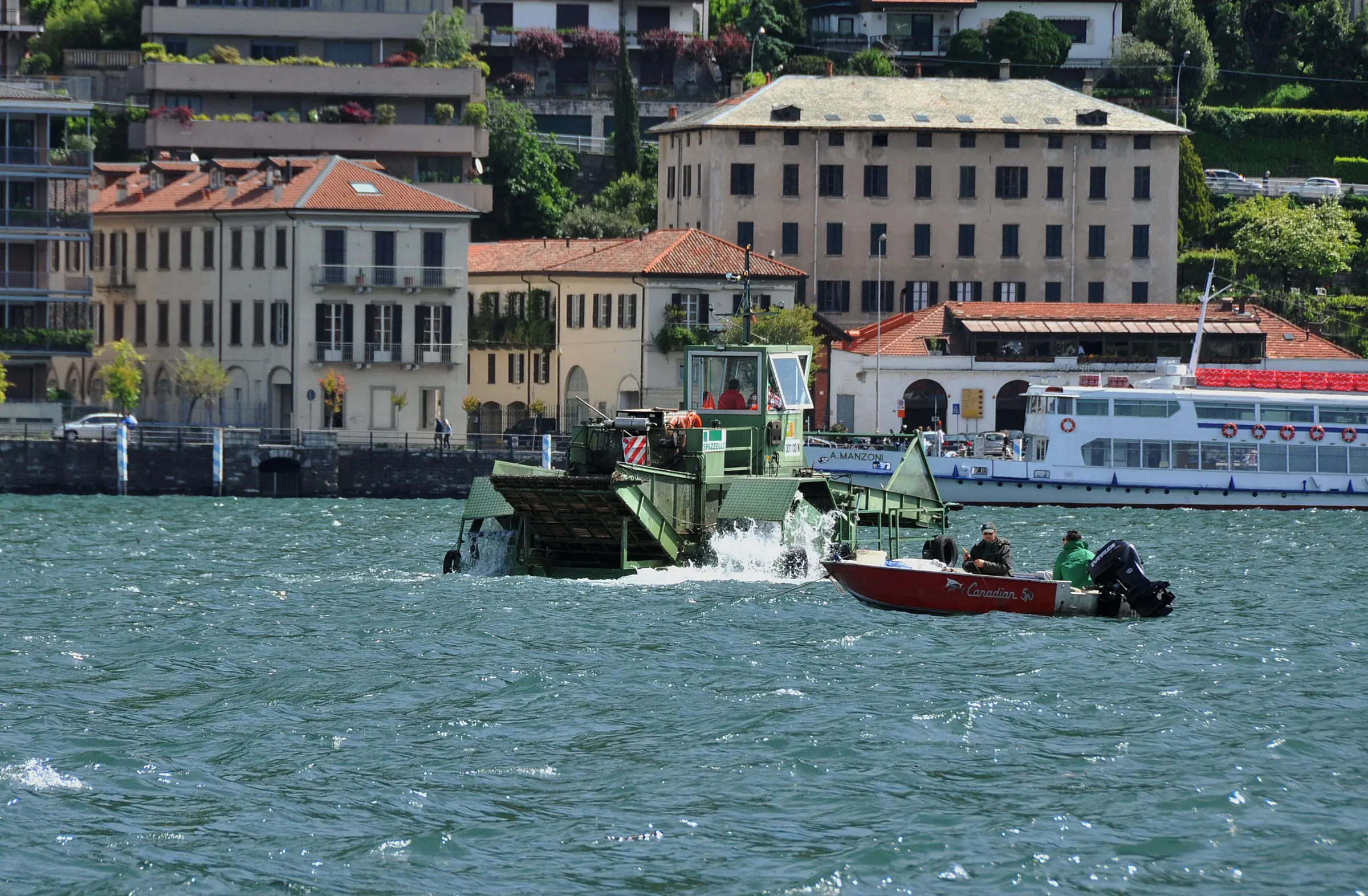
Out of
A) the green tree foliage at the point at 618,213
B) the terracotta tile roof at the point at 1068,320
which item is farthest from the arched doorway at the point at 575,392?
the green tree foliage at the point at 618,213

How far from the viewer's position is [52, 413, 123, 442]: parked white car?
72562 millimetres

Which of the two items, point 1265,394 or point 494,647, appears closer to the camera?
point 494,647

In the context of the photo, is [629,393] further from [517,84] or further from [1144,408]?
[517,84]

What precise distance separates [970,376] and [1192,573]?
41862mm

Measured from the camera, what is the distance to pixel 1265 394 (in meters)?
72.5

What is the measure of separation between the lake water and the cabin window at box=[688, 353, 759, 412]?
301 centimetres

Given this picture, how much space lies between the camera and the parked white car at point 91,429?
72562 mm

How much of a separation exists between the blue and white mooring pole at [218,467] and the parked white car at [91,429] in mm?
3816

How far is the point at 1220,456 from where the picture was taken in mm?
72062

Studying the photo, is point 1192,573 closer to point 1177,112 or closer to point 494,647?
point 494,647

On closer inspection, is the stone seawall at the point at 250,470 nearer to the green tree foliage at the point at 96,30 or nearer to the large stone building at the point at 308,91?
the large stone building at the point at 308,91

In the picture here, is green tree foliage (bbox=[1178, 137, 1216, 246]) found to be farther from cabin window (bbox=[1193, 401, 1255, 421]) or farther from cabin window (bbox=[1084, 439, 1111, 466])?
cabin window (bbox=[1084, 439, 1111, 466])

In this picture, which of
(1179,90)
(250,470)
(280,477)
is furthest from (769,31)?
(250,470)

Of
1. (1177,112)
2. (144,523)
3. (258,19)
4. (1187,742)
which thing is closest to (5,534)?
(144,523)
